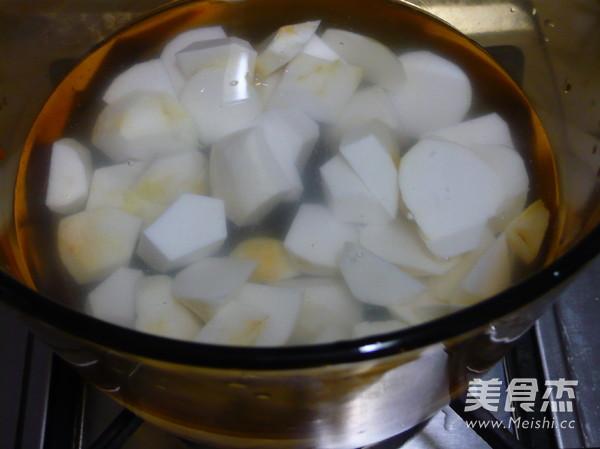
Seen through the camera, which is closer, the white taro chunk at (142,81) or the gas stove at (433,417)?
the gas stove at (433,417)

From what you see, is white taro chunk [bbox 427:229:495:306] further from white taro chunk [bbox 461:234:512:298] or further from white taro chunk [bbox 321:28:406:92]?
white taro chunk [bbox 321:28:406:92]

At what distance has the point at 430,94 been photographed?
0.82 meters

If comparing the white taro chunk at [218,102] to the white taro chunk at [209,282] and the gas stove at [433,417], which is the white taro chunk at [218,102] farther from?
the gas stove at [433,417]

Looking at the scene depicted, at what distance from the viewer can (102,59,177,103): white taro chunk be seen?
0.83m

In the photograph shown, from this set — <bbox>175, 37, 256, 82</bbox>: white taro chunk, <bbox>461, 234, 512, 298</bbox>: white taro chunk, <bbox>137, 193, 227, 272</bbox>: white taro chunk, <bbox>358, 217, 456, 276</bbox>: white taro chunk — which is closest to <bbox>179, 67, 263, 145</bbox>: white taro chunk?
<bbox>175, 37, 256, 82</bbox>: white taro chunk

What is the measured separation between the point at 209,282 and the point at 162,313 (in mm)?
54

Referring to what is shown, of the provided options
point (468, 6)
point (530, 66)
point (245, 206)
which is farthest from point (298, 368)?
point (468, 6)

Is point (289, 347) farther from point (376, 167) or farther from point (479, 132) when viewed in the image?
point (479, 132)

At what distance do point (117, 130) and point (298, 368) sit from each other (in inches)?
18.6

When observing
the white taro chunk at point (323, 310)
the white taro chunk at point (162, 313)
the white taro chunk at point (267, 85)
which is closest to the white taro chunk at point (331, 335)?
the white taro chunk at point (323, 310)

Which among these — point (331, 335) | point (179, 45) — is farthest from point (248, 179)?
point (179, 45)

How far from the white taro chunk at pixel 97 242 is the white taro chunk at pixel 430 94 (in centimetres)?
35

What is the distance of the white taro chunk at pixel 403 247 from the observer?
2.14ft

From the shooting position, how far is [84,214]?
2.38ft
